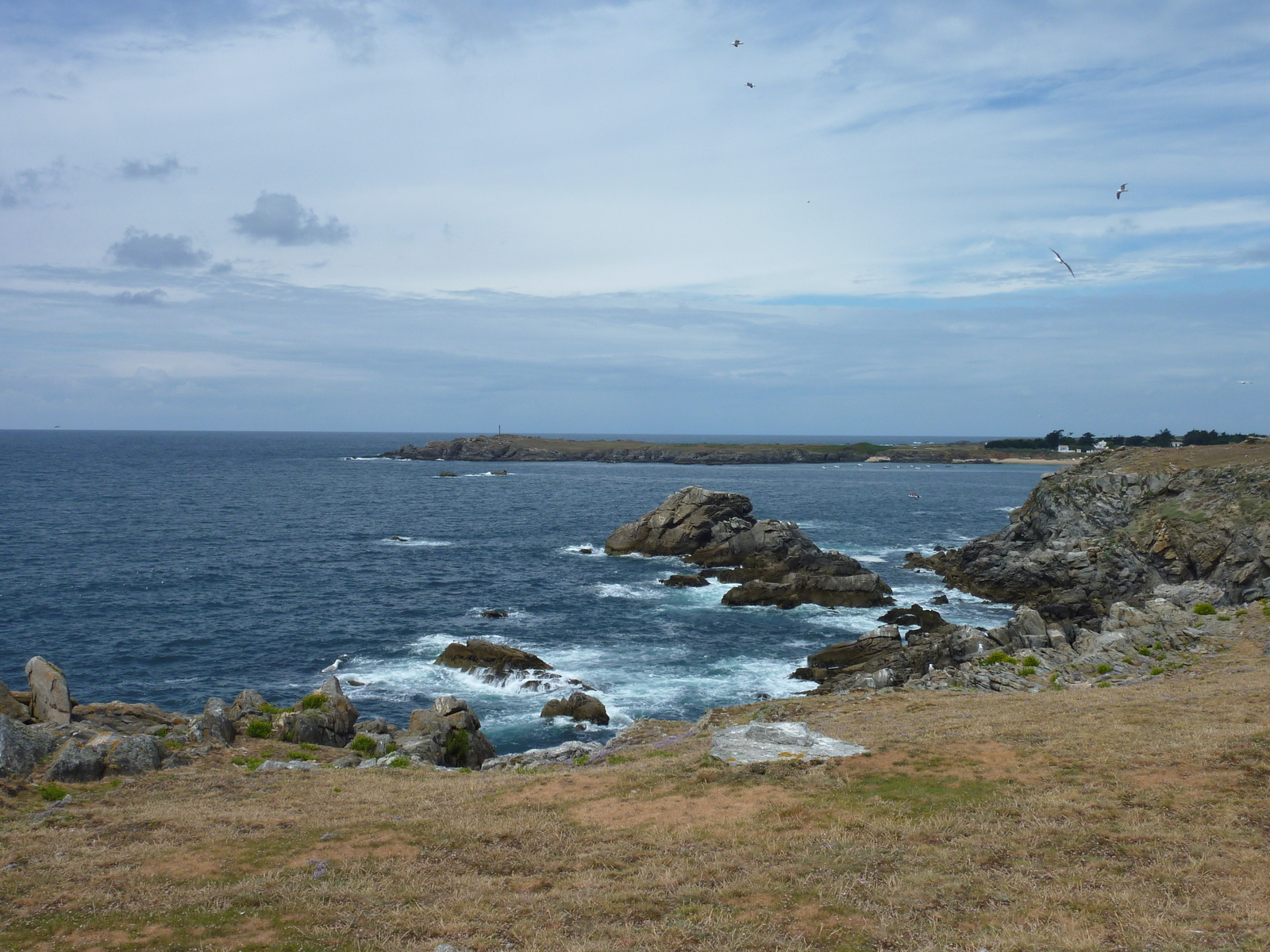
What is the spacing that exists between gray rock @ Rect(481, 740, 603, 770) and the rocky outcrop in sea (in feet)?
109

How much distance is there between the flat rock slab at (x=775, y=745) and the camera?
2089 cm

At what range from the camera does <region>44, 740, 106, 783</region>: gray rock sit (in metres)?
21.1

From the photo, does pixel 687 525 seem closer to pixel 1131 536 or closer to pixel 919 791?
pixel 1131 536

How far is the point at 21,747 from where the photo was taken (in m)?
21.4

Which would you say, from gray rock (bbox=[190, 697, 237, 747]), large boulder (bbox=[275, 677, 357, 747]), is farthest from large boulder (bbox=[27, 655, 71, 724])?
large boulder (bbox=[275, 677, 357, 747])

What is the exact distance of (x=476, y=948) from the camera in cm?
1187

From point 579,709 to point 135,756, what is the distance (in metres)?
18.9

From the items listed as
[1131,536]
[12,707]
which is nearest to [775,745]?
[12,707]

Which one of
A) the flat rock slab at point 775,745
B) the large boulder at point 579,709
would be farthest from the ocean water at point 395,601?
the flat rock slab at point 775,745

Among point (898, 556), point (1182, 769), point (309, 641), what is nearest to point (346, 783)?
point (1182, 769)

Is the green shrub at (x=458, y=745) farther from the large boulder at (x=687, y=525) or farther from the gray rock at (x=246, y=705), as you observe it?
the large boulder at (x=687, y=525)

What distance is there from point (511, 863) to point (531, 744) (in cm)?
1915

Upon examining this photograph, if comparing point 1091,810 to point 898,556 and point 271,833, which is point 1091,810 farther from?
point 898,556

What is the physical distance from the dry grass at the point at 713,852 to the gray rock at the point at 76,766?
105cm
